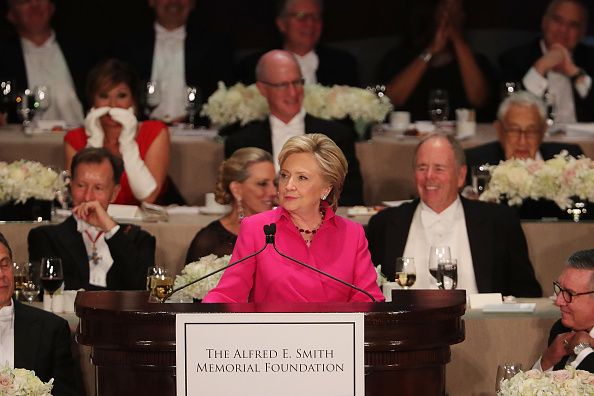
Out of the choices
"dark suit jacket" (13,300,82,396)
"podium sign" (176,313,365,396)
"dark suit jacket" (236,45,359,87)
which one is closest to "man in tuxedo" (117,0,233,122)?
"dark suit jacket" (236,45,359,87)

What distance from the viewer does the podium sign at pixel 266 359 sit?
11.1 ft

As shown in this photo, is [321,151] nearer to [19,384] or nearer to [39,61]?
[19,384]

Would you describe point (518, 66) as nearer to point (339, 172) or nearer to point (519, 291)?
point (519, 291)

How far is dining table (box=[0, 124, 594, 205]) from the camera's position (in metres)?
7.91

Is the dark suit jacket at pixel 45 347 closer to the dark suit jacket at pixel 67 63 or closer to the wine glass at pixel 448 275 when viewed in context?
the wine glass at pixel 448 275

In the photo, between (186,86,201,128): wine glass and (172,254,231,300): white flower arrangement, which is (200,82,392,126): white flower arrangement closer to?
(186,86,201,128): wine glass

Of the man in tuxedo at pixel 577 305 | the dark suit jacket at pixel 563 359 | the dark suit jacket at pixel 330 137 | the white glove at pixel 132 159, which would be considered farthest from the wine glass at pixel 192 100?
the man in tuxedo at pixel 577 305

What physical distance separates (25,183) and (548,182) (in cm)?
245

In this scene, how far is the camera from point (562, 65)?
28.5ft

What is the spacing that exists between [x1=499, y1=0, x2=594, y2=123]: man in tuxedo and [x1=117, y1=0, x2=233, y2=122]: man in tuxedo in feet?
6.22

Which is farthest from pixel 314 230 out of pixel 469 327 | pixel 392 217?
pixel 392 217

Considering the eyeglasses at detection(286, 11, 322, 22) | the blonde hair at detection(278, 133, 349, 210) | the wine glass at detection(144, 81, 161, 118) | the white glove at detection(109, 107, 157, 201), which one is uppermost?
A: the eyeglasses at detection(286, 11, 322, 22)

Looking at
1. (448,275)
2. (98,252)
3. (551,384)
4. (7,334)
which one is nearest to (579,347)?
(551,384)

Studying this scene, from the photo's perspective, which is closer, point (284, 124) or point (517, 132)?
point (517, 132)
